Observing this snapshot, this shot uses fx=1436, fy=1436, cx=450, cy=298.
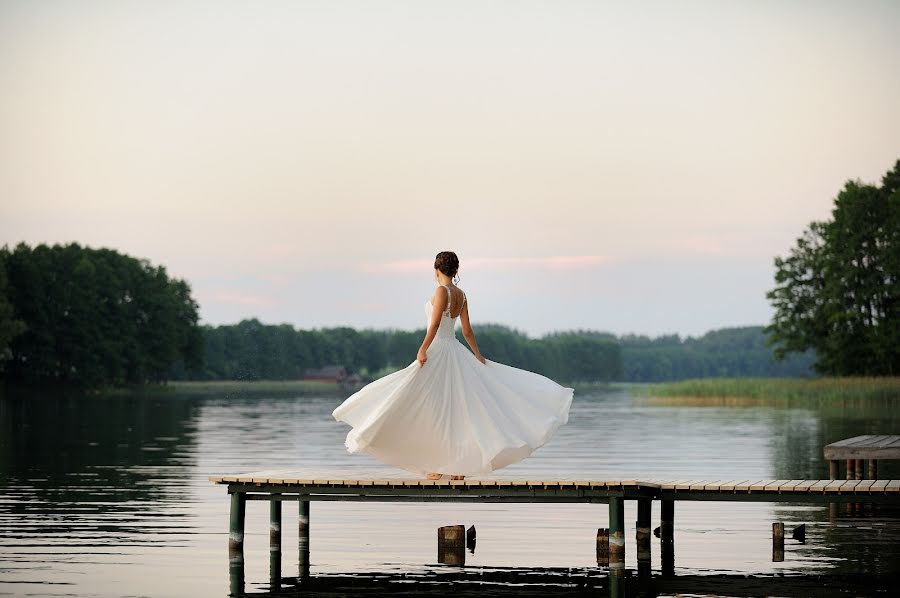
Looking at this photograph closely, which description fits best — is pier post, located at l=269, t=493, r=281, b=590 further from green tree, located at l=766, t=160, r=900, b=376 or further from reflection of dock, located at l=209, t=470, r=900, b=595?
green tree, located at l=766, t=160, r=900, b=376

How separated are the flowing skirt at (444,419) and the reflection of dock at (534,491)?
0.26 metres

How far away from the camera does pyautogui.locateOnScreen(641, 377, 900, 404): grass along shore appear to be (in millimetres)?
68188

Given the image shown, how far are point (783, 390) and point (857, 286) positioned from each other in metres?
20.3

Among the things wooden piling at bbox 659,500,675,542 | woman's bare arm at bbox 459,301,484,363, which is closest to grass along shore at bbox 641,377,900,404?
wooden piling at bbox 659,500,675,542

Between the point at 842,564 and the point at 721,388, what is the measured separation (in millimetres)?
57506

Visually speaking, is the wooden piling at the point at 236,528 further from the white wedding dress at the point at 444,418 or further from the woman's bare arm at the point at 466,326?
the woman's bare arm at the point at 466,326

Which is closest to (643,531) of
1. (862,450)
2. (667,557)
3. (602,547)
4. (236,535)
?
(667,557)

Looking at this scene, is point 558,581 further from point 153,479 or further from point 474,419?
point 153,479

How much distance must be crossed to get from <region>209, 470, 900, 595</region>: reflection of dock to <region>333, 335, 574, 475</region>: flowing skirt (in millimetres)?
258

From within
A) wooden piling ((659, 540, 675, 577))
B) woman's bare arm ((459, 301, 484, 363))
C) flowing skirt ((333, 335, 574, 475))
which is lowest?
wooden piling ((659, 540, 675, 577))

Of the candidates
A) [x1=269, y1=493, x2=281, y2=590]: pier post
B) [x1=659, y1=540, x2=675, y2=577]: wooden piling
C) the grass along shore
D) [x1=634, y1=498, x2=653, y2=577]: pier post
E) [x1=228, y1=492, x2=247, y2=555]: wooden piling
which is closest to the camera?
[x1=659, y1=540, x2=675, y2=577]: wooden piling

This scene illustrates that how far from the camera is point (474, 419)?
50.6 ft

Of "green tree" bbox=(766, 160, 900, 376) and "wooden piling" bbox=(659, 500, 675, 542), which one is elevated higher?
"green tree" bbox=(766, 160, 900, 376)

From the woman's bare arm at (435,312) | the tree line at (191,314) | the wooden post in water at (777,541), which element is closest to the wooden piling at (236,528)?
the woman's bare arm at (435,312)
